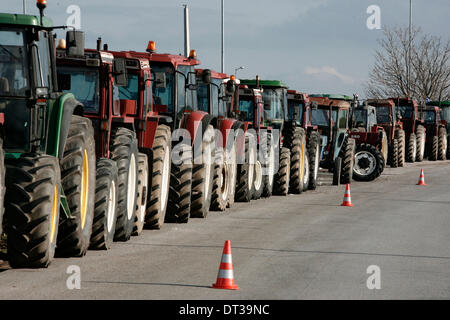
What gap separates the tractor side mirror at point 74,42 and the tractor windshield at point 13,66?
48 cm

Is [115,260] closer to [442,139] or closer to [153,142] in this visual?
[153,142]

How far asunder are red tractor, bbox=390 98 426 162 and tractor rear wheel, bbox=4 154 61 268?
1240 inches

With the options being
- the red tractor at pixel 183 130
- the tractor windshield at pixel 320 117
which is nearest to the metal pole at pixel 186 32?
the tractor windshield at pixel 320 117

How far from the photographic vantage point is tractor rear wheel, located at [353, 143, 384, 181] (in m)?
30.0

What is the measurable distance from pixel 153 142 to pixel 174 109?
1.52 m

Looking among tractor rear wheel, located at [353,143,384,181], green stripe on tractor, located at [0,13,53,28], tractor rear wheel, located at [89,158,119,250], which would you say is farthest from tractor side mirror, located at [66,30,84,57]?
tractor rear wheel, located at [353,143,384,181]

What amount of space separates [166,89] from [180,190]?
5.67 ft

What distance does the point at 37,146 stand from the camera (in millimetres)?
10695

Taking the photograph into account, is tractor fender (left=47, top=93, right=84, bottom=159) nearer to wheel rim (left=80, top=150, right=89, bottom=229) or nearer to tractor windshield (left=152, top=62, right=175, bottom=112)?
wheel rim (left=80, top=150, right=89, bottom=229)

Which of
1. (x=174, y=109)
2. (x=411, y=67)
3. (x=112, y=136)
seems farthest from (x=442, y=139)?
(x=112, y=136)

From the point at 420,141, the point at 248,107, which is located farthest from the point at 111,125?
the point at 420,141

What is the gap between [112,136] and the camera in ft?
45.8

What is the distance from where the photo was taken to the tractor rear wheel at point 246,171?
21.5 meters

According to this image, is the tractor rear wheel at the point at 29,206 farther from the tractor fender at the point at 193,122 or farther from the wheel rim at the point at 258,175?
the wheel rim at the point at 258,175
